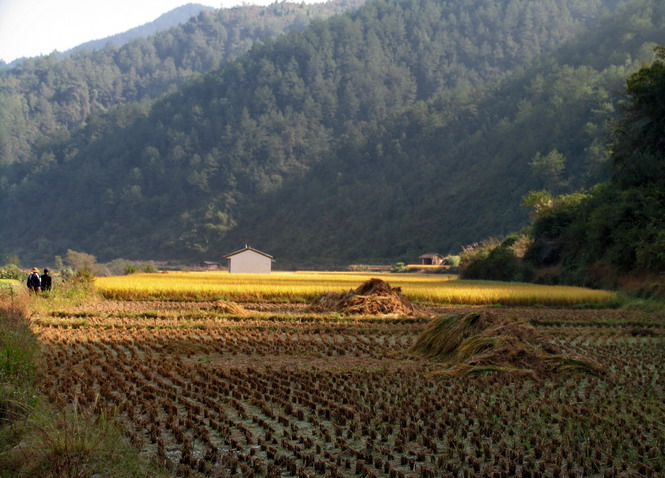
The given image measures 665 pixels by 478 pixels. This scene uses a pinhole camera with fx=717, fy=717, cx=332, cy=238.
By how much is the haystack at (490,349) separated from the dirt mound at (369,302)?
8.49 metres

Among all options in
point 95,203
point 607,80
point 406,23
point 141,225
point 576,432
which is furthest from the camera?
point 406,23

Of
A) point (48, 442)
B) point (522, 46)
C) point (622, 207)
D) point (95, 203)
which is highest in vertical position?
point (522, 46)

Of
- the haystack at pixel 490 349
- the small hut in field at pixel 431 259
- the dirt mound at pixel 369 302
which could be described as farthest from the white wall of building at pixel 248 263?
the haystack at pixel 490 349

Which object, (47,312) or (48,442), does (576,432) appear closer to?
(48,442)

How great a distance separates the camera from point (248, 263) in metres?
57.1

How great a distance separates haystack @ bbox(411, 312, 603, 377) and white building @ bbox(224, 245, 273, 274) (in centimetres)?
4276

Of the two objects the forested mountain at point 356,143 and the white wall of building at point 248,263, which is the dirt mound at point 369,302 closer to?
the white wall of building at point 248,263

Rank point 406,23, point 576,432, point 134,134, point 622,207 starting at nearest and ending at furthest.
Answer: point 576,432 → point 622,207 → point 134,134 → point 406,23

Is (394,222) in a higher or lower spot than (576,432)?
higher

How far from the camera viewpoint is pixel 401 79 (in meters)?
145

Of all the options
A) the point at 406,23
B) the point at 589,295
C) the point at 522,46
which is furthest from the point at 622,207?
the point at 406,23

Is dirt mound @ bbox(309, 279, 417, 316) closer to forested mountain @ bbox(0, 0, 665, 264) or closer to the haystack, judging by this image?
the haystack

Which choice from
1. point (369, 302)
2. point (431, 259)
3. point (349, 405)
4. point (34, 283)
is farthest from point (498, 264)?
point (349, 405)

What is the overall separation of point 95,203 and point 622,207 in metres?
110
